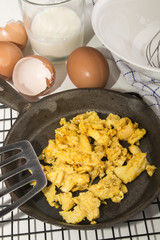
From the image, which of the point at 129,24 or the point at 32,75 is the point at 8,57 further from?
the point at 129,24

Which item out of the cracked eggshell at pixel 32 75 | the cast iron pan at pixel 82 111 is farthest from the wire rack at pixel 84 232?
the cracked eggshell at pixel 32 75

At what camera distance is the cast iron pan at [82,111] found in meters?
1.05

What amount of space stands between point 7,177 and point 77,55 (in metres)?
0.58

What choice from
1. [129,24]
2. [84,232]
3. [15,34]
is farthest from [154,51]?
[84,232]

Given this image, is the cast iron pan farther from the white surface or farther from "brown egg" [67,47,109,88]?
the white surface

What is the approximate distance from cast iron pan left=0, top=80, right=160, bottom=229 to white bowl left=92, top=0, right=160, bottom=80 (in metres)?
0.16

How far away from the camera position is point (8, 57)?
1.32m

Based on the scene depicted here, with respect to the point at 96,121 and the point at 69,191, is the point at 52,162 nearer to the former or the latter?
the point at 69,191

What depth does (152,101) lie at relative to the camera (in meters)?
1.28

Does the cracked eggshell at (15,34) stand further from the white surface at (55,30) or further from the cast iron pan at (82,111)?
the cast iron pan at (82,111)

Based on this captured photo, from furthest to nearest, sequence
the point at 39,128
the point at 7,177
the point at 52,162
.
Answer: the point at 39,128, the point at 52,162, the point at 7,177

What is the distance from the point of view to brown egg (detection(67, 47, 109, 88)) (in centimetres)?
125

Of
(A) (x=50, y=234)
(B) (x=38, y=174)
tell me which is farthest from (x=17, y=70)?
(A) (x=50, y=234)

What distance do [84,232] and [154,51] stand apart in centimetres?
76
